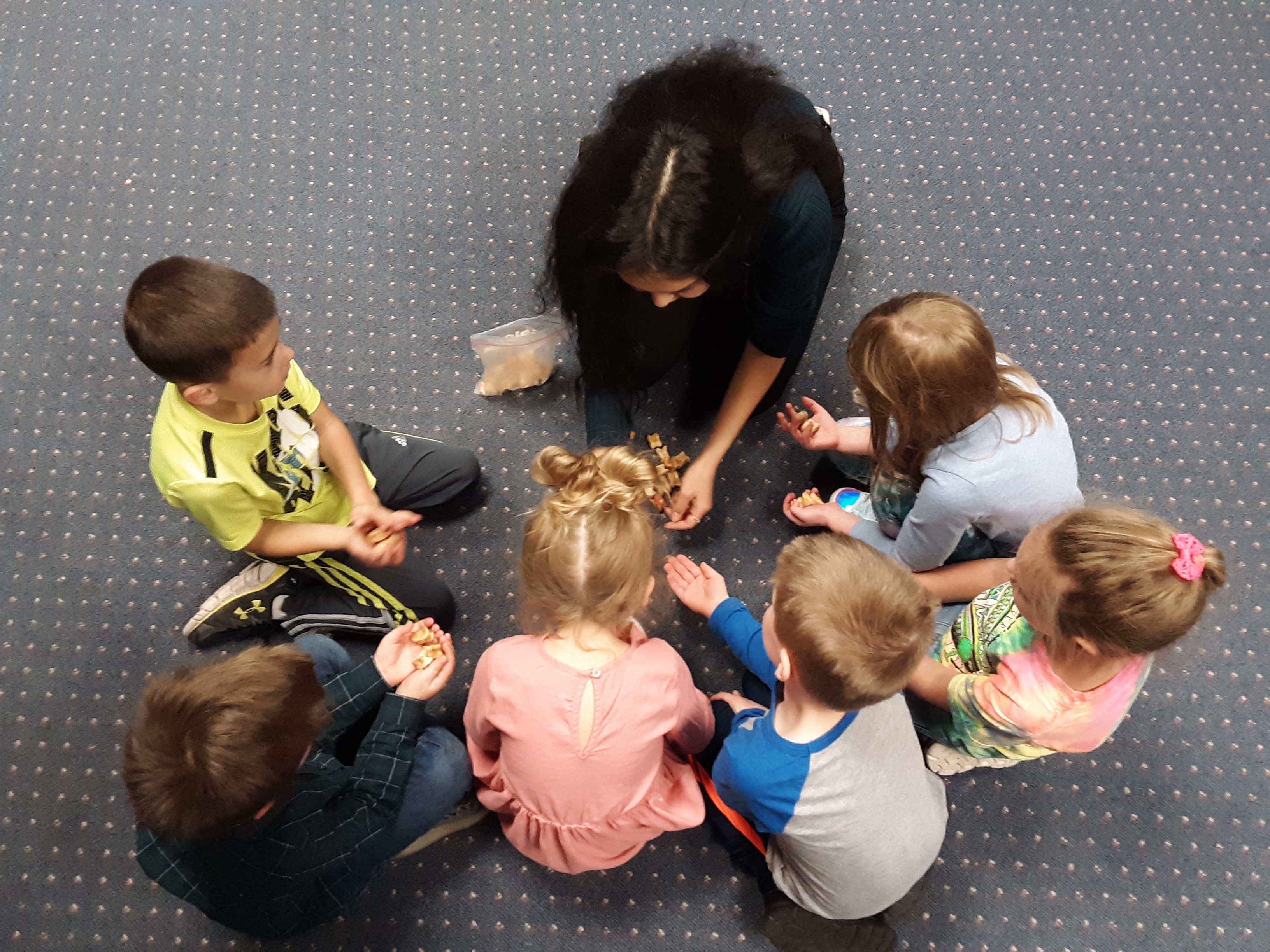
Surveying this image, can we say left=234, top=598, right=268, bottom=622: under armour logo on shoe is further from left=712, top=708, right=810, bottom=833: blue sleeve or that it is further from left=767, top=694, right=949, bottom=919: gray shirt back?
left=767, top=694, right=949, bottom=919: gray shirt back

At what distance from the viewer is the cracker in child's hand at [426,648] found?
1.11m

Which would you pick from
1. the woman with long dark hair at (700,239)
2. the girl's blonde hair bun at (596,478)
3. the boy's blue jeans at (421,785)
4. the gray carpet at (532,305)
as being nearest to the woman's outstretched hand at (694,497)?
the woman with long dark hair at (700,239)

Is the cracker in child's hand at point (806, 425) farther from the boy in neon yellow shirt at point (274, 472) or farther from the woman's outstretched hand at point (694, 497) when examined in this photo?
the boy in neon yellow shirt at point (274, 472)

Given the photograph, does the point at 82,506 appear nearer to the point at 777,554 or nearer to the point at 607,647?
the point at 607,647

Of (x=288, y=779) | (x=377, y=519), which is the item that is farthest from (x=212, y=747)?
(x=377, y=519)

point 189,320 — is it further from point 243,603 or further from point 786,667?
point 786,667

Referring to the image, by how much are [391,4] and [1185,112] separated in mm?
1797

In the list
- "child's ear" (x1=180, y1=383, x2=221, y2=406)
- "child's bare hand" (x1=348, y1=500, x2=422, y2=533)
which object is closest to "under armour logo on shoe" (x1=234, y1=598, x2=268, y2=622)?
"child's bare hand" (x1=348, y1=500, x2=422, y2=533)

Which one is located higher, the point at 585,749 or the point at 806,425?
the point at 806,425

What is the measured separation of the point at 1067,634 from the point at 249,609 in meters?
1.17

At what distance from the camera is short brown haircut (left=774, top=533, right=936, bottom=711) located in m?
0.81

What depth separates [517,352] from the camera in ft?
4.65

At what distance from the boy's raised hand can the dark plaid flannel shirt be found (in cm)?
43

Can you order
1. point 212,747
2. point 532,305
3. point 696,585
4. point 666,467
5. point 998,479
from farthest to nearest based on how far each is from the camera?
point 532,305 < point 666,467 < point 696,585 < point 998,479 < point 212,747
